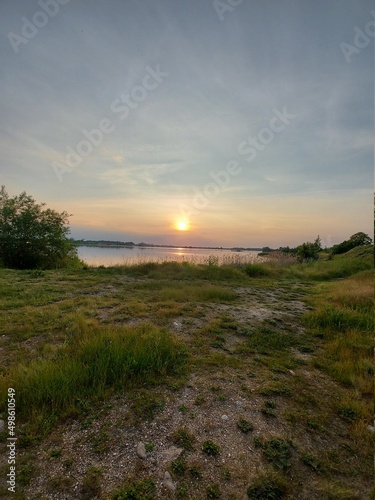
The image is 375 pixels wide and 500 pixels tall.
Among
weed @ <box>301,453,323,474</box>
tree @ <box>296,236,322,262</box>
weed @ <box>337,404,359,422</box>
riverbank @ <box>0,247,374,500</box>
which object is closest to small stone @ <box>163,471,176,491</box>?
riverbank @ <box>0,247,374,500</box>

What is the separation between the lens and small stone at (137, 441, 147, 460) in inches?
97.4

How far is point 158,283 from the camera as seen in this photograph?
1102cm

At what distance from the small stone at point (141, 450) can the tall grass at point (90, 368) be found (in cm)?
96

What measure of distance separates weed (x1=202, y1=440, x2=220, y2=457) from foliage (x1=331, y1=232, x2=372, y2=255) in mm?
40284

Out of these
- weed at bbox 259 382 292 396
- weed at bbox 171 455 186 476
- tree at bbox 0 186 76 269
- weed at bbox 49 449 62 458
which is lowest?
weed at bbox 171 455 186 476

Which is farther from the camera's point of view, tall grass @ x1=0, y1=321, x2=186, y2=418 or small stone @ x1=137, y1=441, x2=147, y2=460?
tall grass @ x1=0, y1=321, x2=186, y2=418

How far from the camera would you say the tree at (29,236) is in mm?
18219

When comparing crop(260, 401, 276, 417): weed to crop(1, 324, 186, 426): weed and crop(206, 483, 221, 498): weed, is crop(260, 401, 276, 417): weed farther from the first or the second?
crop(1, 324, 186, 426): weed

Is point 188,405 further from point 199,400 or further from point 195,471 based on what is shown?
point 195,471

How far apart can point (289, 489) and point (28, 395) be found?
10.2 ft

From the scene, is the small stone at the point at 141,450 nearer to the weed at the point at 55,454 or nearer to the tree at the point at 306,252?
the weed at the point at 55,454

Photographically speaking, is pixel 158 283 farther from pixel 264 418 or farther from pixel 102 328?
pixel 264 418

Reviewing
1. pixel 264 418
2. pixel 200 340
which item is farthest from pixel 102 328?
pixel 264 418

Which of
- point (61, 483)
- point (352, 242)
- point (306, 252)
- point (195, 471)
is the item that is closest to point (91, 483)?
point (61, 483)
